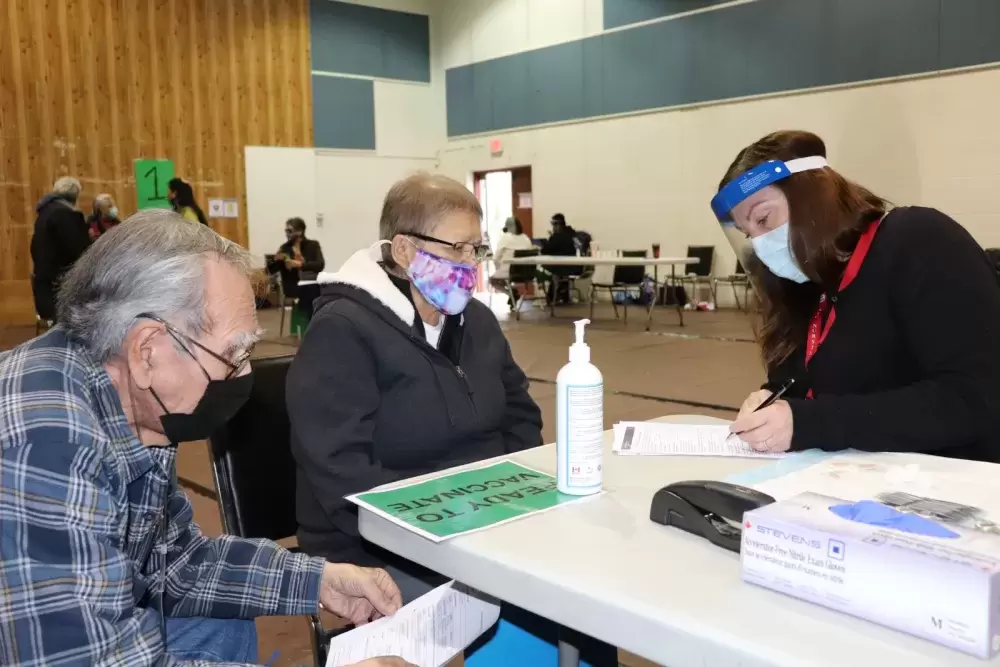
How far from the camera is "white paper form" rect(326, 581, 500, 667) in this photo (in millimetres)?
1117

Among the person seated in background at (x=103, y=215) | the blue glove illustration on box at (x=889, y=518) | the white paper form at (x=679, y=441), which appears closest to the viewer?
A: the blue glove illustration on box at (x=889, y=518)

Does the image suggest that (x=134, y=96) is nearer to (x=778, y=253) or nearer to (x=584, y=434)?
(x=778, y=253)

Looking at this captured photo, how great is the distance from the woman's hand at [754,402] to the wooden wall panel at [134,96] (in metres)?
11.4

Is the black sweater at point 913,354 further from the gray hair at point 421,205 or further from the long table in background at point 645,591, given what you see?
the gray hair at point 421,205

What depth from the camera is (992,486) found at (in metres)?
1.15

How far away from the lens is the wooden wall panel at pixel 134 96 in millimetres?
10906

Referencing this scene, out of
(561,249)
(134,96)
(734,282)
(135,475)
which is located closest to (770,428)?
(135,475)

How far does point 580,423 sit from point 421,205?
1.01 m

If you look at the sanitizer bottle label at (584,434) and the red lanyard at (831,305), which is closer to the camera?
the sanitizer bottle label at (584,434)

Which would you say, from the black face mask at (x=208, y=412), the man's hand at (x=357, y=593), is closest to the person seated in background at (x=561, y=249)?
the man's hand at (x=357, y=593)

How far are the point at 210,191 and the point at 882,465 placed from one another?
1246cm

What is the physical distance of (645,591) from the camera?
88 centimetres

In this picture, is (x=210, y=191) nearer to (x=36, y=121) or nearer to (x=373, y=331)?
(x=36, y=121)

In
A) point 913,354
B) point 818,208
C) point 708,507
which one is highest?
point 818,208
